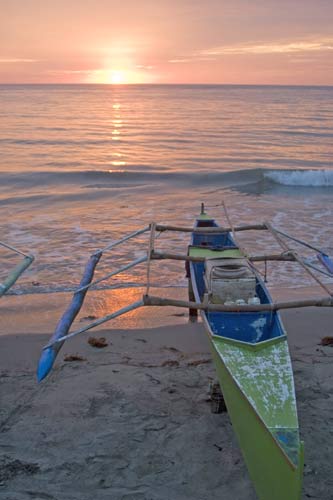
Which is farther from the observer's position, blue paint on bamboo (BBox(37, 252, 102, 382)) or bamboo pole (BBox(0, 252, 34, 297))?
bamboo pole (BBox(0, 252, 34, 297))

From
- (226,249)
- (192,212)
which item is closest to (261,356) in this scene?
(226,249)

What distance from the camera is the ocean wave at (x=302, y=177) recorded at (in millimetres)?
19391

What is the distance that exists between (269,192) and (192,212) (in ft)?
15.4

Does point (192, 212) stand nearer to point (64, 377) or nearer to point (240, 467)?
point (64, 377)

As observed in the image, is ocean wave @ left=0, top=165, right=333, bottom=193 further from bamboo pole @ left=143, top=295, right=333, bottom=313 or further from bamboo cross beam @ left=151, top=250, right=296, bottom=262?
bamboo pole @ left=143, top=295, right=333, bottom=313

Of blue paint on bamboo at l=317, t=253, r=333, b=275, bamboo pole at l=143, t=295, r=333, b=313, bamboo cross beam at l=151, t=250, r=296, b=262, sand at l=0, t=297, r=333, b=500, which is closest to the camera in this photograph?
sand at l=0, t=297, r=333, b=500

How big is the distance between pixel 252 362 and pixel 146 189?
557 inches

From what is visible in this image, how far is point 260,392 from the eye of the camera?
3.77m

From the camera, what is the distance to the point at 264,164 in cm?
2269

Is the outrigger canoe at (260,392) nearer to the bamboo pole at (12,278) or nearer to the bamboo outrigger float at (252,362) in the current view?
the bamboo outrigger float at (252,362)

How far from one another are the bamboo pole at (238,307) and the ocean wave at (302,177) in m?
15.3

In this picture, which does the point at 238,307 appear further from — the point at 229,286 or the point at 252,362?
the point at 252,362

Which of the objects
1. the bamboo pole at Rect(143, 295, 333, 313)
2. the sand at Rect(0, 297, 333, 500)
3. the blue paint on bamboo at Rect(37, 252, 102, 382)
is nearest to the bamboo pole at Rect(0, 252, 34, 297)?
the blue paint on bamboo at Rect(37, 252, 102, 382)

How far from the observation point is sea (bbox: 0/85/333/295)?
954 cm
